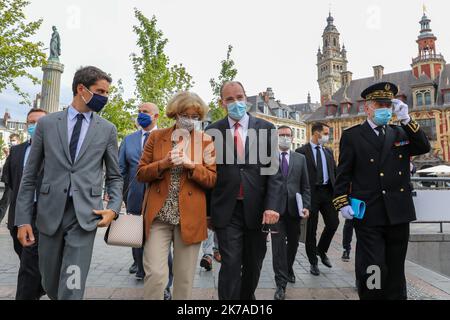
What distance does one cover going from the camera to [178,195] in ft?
10.4

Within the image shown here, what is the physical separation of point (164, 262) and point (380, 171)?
243cm

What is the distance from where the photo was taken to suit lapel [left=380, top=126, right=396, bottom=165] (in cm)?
368

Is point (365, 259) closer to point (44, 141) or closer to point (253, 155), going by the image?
point (253, 155)

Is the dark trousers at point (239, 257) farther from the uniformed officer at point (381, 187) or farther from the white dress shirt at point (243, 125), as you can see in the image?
the uniformed officer at point (381, 187)

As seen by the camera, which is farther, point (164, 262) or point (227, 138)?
point (227, 138)

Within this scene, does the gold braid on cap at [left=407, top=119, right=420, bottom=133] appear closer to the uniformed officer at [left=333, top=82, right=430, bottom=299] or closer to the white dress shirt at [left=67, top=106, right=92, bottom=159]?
the uniformed officer at [left=333, top=82, right=430, bottom=299]

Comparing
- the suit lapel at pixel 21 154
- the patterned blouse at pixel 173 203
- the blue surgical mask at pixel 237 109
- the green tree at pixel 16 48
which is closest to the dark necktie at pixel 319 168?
the blue surgical mask at pixel 237 109

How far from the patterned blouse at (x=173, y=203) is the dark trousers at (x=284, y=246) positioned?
86.1 inches

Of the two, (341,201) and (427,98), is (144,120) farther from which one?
(427,98)

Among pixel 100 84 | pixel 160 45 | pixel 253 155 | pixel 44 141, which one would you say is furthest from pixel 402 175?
pixel 160 45

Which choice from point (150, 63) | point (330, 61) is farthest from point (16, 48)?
point (330, 61)

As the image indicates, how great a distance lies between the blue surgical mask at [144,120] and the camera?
5.35 metres

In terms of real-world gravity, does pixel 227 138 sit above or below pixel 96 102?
below

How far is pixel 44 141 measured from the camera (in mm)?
2973
